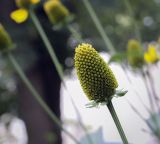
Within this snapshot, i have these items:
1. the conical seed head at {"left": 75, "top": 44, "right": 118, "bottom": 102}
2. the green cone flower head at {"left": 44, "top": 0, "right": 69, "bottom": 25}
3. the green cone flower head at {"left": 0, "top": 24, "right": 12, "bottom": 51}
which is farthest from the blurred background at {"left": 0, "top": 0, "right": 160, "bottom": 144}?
the conical seed head at {"left": 75, "top": 44, "right": 118, "bottom": 102}

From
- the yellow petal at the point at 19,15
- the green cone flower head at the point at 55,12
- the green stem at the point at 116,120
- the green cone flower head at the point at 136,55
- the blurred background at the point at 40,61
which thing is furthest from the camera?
the blurred background at the point at 40,61

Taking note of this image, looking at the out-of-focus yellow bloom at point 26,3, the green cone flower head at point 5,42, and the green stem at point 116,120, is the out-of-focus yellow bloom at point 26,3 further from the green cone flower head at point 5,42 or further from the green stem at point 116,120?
the green stem at point 116,120

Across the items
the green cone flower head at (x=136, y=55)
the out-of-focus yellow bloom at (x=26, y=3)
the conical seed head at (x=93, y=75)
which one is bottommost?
the green cone flower head at (x=136, y=55)

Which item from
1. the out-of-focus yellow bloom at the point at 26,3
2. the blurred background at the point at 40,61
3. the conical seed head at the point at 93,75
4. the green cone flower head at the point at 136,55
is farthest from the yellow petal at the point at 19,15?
the blurred background at the point at 40,61

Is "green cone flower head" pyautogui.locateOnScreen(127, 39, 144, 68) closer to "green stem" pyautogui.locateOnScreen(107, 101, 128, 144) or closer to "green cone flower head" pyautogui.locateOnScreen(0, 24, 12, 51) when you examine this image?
"green cone flower head" pyautogui.locateOnScreen(0, 24, 12, 51)

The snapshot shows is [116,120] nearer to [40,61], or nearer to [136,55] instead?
[136,55]

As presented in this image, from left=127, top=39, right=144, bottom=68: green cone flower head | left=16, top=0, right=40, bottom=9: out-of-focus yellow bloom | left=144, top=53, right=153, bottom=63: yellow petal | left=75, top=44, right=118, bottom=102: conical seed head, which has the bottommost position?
left=144, top=53, right=153, bottom=63: yellow petal

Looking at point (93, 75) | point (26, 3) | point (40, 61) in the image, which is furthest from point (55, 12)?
point (40, 61)
